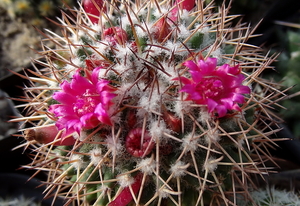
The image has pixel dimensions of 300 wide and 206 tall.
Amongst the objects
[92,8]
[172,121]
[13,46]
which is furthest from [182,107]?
[13,46]

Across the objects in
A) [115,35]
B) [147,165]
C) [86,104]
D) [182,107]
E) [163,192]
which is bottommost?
[163,192]

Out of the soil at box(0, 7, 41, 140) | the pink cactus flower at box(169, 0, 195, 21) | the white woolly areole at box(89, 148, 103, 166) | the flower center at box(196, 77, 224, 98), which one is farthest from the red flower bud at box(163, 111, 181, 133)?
the soil at box(0, 7, 41, 140)

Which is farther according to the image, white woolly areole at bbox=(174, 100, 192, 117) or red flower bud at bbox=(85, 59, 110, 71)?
red flower bud at bbox=(85, 59, 110, 71)

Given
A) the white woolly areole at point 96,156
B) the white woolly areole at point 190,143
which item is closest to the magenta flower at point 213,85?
the white woolly areole at point 190,143

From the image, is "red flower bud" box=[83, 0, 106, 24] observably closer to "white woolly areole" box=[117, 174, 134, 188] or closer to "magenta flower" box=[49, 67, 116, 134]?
"magenta flower" box=[49, 67, 116, 134]

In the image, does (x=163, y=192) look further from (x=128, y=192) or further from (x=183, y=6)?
(x=183, y=6)

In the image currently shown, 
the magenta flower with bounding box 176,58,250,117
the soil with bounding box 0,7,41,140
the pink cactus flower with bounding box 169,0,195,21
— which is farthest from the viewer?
the soil with bounding box 0,7,41,140
